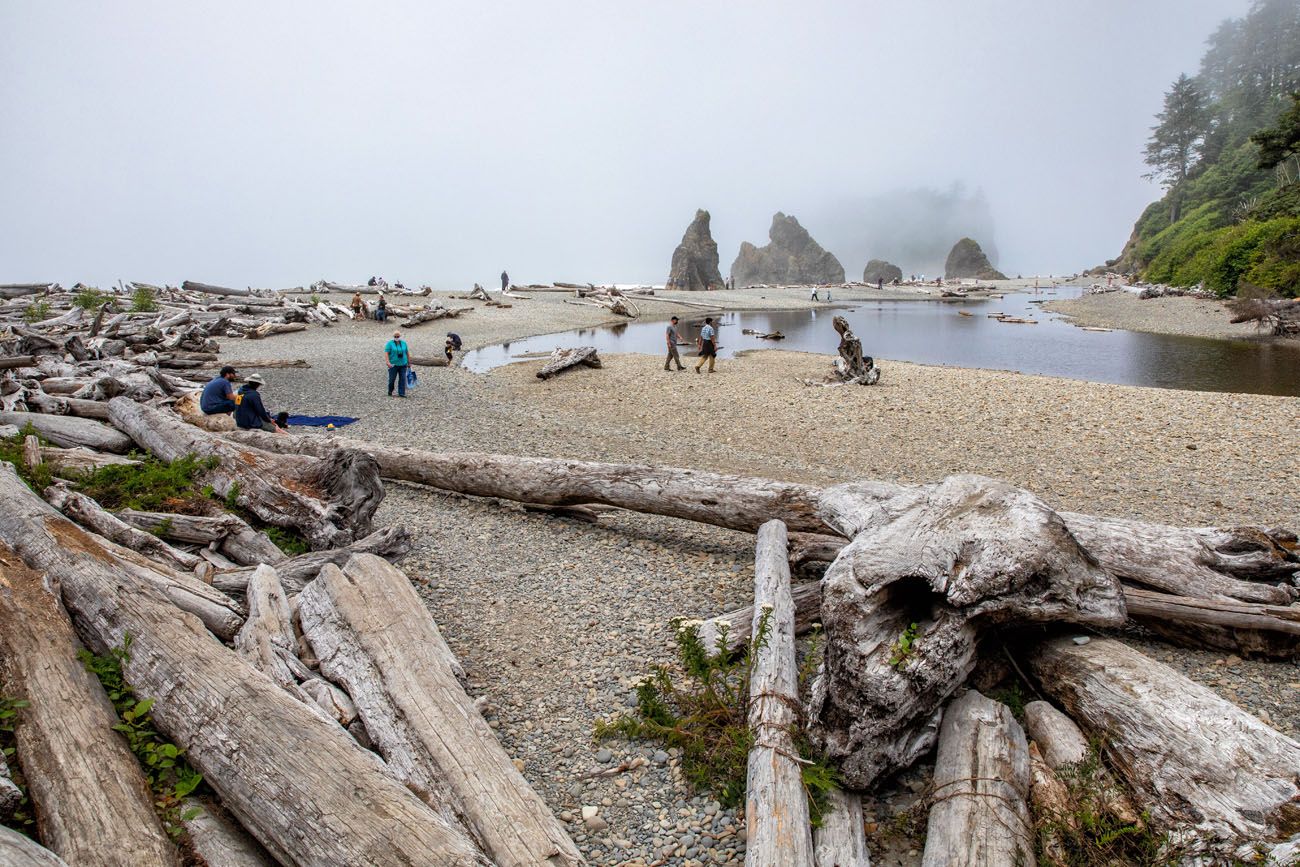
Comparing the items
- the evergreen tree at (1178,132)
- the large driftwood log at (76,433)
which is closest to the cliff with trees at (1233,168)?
the evergreen tree at (1178,132)

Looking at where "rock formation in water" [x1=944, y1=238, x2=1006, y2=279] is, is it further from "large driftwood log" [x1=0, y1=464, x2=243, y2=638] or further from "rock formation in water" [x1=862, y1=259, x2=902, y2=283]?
"large driftwood log" [x1=0, y1=464, x2=243, y2=638]

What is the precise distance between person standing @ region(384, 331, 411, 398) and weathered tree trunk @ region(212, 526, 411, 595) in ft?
40.6

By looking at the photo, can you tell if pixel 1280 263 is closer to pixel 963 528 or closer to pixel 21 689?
pixel 963 528

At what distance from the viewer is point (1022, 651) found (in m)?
5.73

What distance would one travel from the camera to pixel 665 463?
1369 centimetres

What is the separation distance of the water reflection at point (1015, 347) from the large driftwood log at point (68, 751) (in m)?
23.7

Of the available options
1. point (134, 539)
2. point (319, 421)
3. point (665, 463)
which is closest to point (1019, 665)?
point (134, 539)

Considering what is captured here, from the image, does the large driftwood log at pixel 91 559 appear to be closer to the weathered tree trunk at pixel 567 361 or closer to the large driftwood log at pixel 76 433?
the large driftwood log at pixel 76 433

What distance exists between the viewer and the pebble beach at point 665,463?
523 cm

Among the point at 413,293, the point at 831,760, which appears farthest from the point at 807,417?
the point at 413,293

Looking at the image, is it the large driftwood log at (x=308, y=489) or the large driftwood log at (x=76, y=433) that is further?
the large driftwood log at (x=76, y=433)

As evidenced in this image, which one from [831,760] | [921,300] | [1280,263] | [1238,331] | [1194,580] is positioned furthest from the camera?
[921,300]

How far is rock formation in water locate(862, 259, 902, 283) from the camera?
141 meters

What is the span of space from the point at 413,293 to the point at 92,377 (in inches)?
1926
